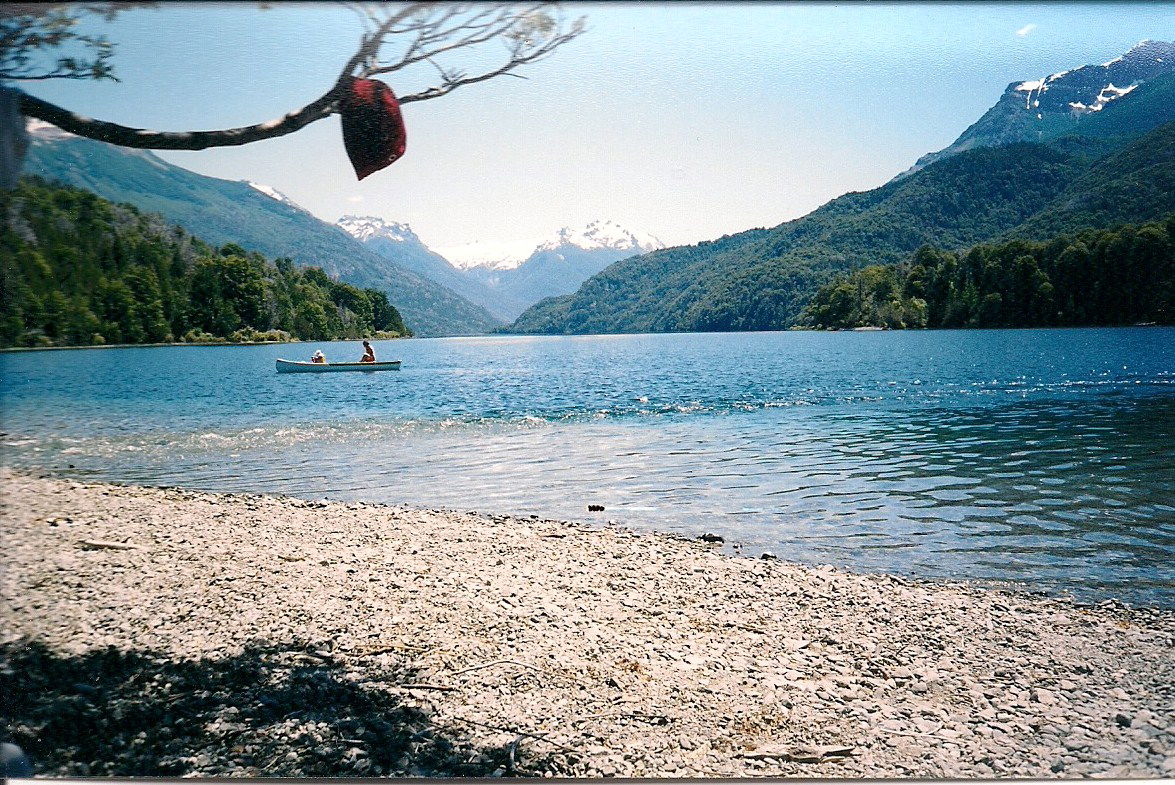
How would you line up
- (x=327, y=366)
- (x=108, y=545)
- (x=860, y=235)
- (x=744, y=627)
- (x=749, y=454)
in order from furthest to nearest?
(x=860, y=235) < (x=327, y=366) < (x=749, y=454) < (x=108, y=545) < (x=744, y=627)

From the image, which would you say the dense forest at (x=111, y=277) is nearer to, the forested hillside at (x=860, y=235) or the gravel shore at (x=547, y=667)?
the gravel shore at (x=547, y=667)

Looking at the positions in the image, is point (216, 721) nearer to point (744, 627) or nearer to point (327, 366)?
point (744, 627)

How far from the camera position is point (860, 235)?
131 meters

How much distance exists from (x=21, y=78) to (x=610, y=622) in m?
Result: 4.72

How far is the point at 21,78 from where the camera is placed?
324 cm

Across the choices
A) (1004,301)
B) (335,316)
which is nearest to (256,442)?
(335,316)

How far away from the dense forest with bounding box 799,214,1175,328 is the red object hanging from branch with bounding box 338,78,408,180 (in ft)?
213

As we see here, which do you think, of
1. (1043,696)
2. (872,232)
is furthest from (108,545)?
(872,232)

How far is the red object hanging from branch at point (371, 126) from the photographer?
3193mm

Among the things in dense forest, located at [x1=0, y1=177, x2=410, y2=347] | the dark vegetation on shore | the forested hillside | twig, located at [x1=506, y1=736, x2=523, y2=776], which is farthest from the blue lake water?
the forested hillside

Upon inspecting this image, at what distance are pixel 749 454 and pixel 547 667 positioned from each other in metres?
11.1

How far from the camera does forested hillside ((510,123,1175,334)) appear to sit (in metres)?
67.3

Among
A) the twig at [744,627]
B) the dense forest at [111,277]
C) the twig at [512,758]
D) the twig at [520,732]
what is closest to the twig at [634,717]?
the twig at [520,732]

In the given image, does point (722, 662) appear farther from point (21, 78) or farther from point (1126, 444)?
point (1126, 444)
